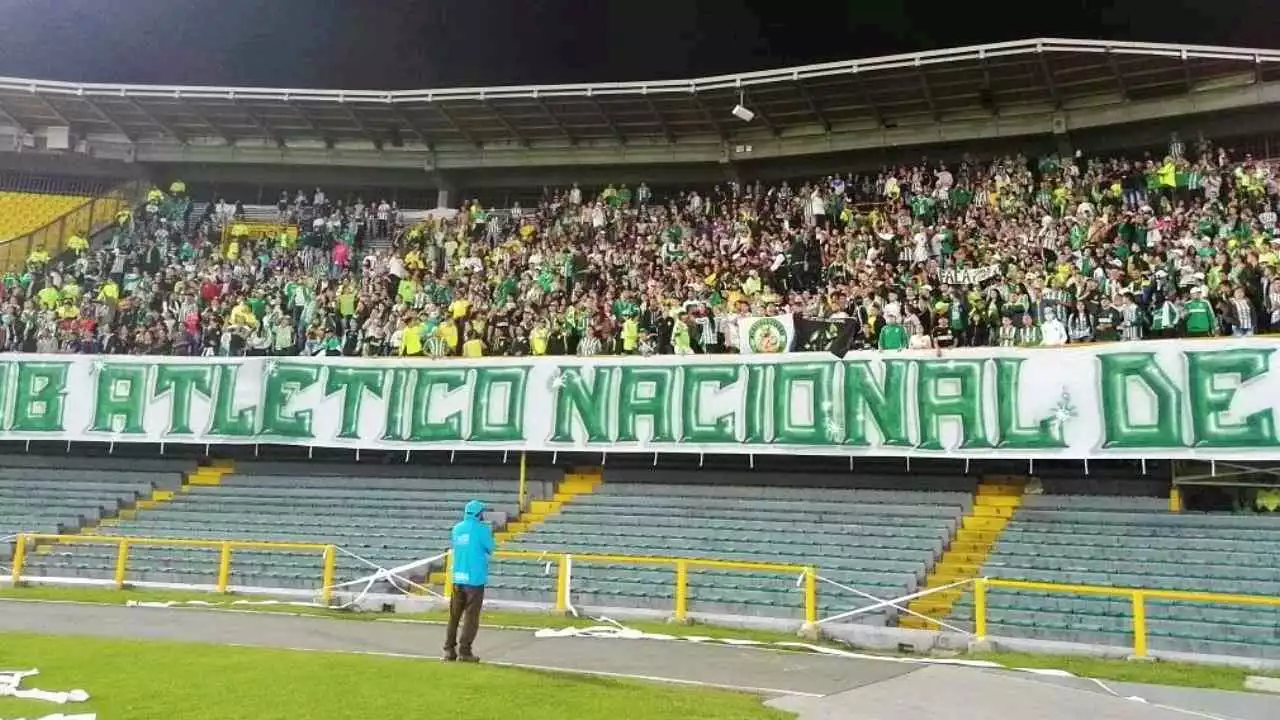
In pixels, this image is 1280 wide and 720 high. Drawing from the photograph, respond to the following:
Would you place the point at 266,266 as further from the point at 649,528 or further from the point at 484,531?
the point at 484,531

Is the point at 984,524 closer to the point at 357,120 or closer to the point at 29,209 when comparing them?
the point at 357,120

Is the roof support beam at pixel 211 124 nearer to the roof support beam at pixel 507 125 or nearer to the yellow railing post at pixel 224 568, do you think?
the roof support beam at pixel 507 125

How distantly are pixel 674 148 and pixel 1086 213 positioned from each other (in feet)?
39.1

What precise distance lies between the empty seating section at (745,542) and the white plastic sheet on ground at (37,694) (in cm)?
787

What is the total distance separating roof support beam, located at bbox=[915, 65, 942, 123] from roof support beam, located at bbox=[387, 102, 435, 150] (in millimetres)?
13911

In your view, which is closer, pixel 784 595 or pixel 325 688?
pixel 325 688

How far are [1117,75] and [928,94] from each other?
4.14 meters

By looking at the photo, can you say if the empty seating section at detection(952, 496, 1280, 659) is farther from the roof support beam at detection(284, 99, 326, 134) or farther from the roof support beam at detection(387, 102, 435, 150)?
the roof support beam at detection(284, 99, 326, 134)

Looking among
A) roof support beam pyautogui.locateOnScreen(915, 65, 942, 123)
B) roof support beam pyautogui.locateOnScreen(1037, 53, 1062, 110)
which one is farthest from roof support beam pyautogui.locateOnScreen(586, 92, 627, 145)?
roof support beam pyautogui.locateOnScreen(1037, 53, 1062, 110)

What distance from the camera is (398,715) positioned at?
7215 millimetres

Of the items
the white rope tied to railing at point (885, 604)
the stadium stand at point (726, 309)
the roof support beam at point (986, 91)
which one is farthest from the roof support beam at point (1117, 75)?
the white rope tied to railing at point (885, 604)

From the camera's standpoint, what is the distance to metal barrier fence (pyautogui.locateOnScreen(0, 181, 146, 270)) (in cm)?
3075

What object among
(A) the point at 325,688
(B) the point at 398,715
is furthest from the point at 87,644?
(B) the point at 398,715

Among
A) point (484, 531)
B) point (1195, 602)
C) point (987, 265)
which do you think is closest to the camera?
point (484, 531)
